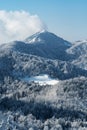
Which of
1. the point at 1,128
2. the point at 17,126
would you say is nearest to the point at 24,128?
the point at 17,126

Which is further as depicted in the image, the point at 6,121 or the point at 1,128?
the point at 6,121

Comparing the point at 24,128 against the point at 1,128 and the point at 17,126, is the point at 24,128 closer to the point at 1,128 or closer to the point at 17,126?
the point at 17,126

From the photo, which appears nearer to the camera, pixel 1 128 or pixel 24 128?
pixel 1 128

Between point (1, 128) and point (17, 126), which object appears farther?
point (17, 126)
